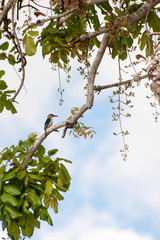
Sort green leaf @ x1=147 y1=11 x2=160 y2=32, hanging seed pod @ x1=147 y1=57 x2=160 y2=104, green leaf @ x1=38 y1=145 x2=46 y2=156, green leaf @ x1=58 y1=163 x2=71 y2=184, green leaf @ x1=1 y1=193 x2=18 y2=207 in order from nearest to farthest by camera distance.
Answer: hanging seed pod @ x1=147 y1=57 x2=160 y2=104, green leaf @ x1=1 y1=193 x2=18 y2=207, green leaf @ x1=58 y1=163 x2=71 y2=184, green leaf @ x1=38 y1=145 x2=46 y2=156, green leaf @ x1=147 y1=11 x2=160 y2=32

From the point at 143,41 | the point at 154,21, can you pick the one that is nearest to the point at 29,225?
the point at 143,41

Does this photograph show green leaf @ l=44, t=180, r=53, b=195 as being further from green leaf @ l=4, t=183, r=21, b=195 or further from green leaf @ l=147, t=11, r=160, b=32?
green leaf @ l=147, t=11, r=160, b=32

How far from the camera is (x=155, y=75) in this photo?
2029mm

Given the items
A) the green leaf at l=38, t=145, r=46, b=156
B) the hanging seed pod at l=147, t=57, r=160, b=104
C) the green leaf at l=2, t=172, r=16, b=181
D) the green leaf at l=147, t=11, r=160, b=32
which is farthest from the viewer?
the green leaf at l=147, t=11, r=160, b=32

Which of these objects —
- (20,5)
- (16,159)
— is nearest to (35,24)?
(20,5)

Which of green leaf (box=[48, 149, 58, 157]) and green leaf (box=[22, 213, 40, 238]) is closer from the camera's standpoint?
green leaf (box=[22, 213, 40, 238])

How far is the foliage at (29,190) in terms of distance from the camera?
9.71 feet

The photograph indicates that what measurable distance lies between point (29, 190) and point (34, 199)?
13 cm

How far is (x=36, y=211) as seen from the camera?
3.07m

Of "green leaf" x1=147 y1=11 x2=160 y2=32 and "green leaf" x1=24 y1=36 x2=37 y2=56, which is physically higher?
"green leaf" x1=147 y1=11 x2=160 y2=32

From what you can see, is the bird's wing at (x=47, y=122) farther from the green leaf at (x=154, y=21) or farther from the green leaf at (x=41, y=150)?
the green leaf at (x=154, y=21)

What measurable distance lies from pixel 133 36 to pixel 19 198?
196 cm

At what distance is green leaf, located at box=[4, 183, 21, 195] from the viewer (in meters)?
2.96

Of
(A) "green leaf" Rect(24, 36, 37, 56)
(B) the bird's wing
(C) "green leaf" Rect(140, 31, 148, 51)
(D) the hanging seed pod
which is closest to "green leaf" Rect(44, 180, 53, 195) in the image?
(B) the bird's wing
